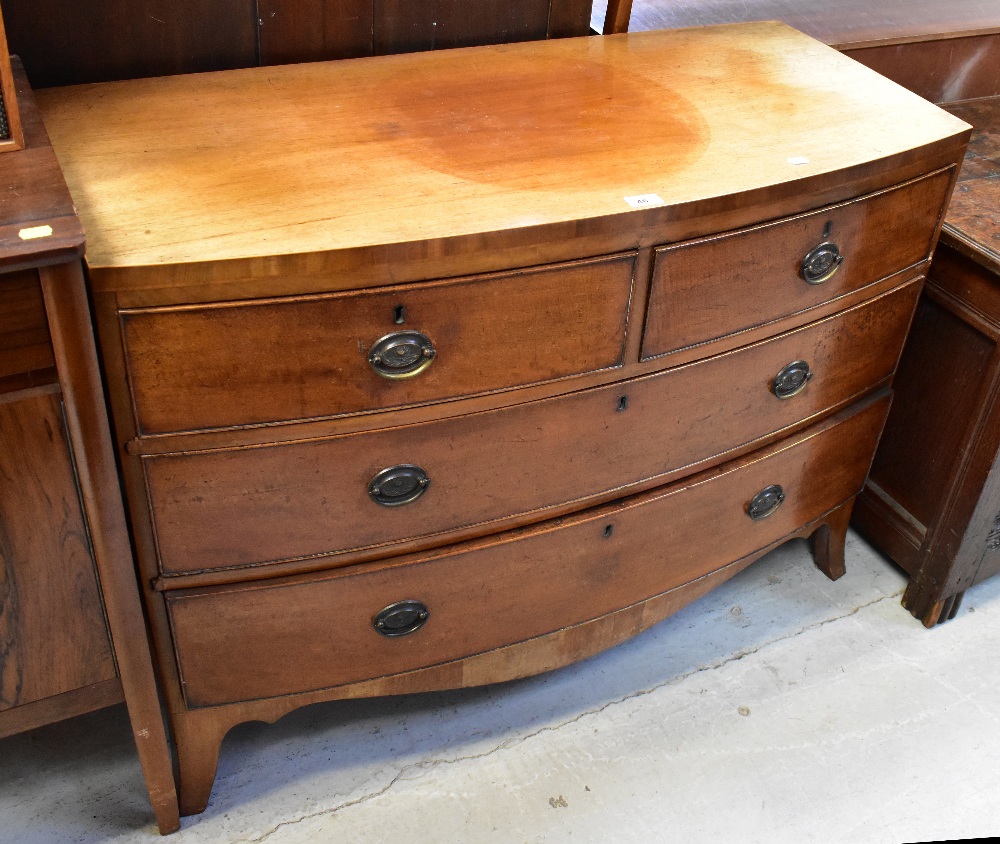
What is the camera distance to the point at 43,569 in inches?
51.5

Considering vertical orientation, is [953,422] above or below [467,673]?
above

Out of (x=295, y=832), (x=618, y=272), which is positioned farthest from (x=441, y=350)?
(x=295, y=832)

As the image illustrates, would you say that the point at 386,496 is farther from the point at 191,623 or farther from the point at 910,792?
the point at 910,792

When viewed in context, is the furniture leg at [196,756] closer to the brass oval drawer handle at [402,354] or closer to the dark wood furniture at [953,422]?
the brass oval drawer handle at [402,354]

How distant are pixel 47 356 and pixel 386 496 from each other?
46cm

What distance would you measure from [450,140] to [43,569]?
28.8 inches

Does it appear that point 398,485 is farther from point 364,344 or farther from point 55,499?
point 55,499

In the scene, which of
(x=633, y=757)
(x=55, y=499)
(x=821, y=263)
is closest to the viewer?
(x=55, y=499)

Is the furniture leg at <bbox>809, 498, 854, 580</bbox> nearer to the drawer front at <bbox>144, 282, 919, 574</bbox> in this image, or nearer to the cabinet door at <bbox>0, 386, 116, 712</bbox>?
the drawer front at <bbox>144, 282, 919, 574</bbox>

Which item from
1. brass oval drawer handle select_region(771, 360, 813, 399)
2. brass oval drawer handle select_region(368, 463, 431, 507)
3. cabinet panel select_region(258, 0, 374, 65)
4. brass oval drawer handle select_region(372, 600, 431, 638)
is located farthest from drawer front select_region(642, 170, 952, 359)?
cabinet panel select_region(258, 0, 374, 65)

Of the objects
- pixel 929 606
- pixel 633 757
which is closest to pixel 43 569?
pixel 633 757

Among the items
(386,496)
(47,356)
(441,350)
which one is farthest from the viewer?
(386,496)

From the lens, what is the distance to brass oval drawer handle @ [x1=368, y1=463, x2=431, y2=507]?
1395 millimetres

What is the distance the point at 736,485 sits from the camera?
1737 millimetres
